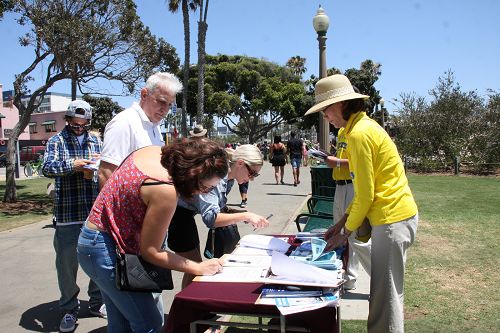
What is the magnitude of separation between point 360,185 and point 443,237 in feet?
16.9

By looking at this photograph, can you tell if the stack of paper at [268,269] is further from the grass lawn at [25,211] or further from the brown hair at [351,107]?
the grass lawn at [25,211]

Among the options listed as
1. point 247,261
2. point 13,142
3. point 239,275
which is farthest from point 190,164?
point 13,142

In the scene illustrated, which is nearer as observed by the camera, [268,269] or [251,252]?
[268,269]

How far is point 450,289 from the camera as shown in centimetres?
485

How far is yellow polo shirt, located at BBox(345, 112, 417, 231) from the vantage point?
2.83m

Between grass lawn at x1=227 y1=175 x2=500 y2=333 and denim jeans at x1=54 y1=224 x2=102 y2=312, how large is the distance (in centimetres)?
139

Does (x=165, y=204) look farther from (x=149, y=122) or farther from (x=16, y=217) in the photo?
(x=16, y=217)

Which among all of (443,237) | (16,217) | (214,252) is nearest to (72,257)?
→ (214,252)

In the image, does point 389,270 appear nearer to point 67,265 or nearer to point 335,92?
point 335,92

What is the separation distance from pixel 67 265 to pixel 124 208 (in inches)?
84.1

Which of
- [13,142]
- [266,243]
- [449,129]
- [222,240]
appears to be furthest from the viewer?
[449,129]

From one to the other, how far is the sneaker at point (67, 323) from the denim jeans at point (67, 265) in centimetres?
8

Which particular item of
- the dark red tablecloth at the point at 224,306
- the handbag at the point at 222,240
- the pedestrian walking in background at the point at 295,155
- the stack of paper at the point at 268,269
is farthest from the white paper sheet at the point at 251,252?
the pedestrian walking in background at the point at 295,155

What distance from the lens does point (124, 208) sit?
88.0 inches
